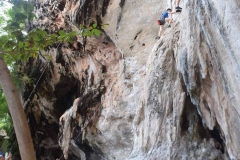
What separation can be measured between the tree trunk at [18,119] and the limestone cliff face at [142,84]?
192cm

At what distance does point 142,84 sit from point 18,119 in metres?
3.21

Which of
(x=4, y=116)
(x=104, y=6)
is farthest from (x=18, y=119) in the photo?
(x=4, y=116)

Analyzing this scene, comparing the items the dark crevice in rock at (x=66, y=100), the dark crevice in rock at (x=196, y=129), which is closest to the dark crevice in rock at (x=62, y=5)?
the dark crevice in rock at (x=66, y=100)

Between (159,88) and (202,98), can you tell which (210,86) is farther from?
(159,88)

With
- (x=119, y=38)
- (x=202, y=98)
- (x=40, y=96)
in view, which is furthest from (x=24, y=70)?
(x=202, y=98)

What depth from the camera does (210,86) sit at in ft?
11.6

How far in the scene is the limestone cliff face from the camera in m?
3.12

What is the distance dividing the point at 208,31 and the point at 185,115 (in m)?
1.79

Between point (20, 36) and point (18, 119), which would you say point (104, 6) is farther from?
point (18, 119)

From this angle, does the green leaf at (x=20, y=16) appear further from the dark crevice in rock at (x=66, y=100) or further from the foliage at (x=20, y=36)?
the dark crevice in rock at (x=66, y=100)

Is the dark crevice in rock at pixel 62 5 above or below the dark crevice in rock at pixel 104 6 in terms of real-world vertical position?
above

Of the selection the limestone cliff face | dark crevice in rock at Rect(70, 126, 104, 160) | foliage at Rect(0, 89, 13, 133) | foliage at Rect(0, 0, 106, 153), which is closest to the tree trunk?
foliage at Rect(0, 0, 106, 153)

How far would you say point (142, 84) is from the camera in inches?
237

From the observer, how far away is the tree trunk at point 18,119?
143 inches
